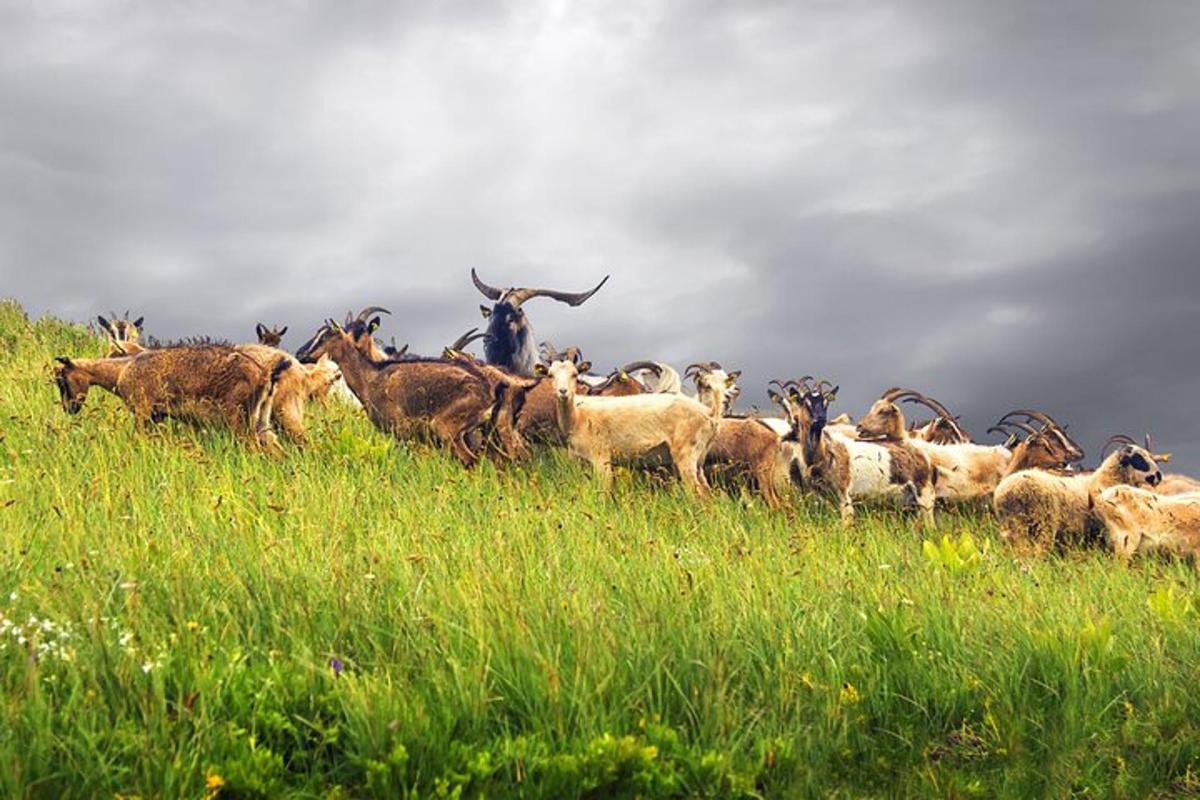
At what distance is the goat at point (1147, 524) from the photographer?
46.6ft

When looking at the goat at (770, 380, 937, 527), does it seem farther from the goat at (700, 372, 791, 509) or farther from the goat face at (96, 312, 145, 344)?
the goat face at (96, 312, 145, 344)

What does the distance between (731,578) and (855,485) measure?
26.6ft

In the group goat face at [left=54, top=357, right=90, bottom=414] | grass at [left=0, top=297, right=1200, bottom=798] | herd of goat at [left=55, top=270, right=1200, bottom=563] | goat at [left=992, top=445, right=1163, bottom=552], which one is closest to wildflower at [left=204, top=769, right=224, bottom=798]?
grass at [left=0, top=297, right=1200, bottom=798]

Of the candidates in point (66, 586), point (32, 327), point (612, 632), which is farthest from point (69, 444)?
point (32, 327)

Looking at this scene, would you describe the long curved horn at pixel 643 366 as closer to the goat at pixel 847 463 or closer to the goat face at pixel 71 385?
the goat at pixel 847 463

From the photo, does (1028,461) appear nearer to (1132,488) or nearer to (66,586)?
(1132,488)

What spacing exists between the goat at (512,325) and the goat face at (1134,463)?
29.1 ft

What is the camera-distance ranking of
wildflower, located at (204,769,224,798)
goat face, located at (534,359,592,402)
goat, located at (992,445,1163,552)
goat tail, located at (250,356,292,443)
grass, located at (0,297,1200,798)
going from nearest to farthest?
wildflower, located at (204,769,224,798) < grass, located at (0,297,1200,798) < goat tail, located at (250,356,292,443) < goat face, located at (534,359,592,402) < goat, located at (992,445,1163,552)

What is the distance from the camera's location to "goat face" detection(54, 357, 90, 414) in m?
13.7

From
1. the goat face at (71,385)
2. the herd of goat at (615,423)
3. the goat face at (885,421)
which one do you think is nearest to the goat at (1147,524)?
the herd of goat at (615,423)

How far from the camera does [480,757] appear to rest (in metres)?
4.99

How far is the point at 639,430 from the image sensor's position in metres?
14.3

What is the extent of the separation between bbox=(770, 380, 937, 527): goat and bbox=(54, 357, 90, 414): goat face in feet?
30.2

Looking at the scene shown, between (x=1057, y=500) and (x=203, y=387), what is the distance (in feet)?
37.1
